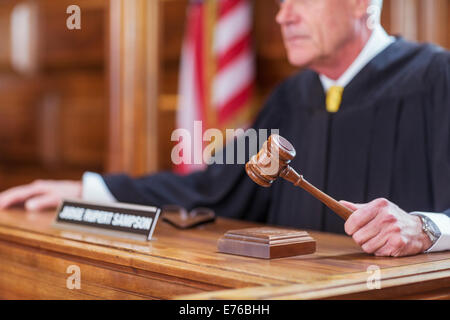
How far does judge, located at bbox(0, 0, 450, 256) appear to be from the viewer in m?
2.06

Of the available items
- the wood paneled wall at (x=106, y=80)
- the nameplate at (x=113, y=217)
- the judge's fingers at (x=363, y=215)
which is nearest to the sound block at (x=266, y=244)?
the judge's fingers at (x=363, y=215)

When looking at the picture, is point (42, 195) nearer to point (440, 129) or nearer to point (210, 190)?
point (210, 190)

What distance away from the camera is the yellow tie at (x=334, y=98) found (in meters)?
2.32

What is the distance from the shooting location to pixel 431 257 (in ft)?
4.90

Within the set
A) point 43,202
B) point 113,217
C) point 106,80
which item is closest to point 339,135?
Answer: point 113,217

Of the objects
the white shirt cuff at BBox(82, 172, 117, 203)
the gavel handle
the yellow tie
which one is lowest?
the white shirt cuff at BBox(82, 172, 117, 203)

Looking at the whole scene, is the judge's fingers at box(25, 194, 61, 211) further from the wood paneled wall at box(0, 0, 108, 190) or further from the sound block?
the wood paneled wall at box(0, 0, 108, 190)

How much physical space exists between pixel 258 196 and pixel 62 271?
1054 millimetres

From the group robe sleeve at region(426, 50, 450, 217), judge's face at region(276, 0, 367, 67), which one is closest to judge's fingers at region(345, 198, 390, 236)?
robe sleeve at region(426, 50, 450, 217)

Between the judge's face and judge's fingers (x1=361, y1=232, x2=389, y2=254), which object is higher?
the judge's face

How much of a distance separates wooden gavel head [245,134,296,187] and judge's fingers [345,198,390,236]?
203 mm

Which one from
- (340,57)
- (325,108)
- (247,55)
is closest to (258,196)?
(325,108)

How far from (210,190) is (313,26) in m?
0.81

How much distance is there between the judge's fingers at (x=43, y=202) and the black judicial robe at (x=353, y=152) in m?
0.21
